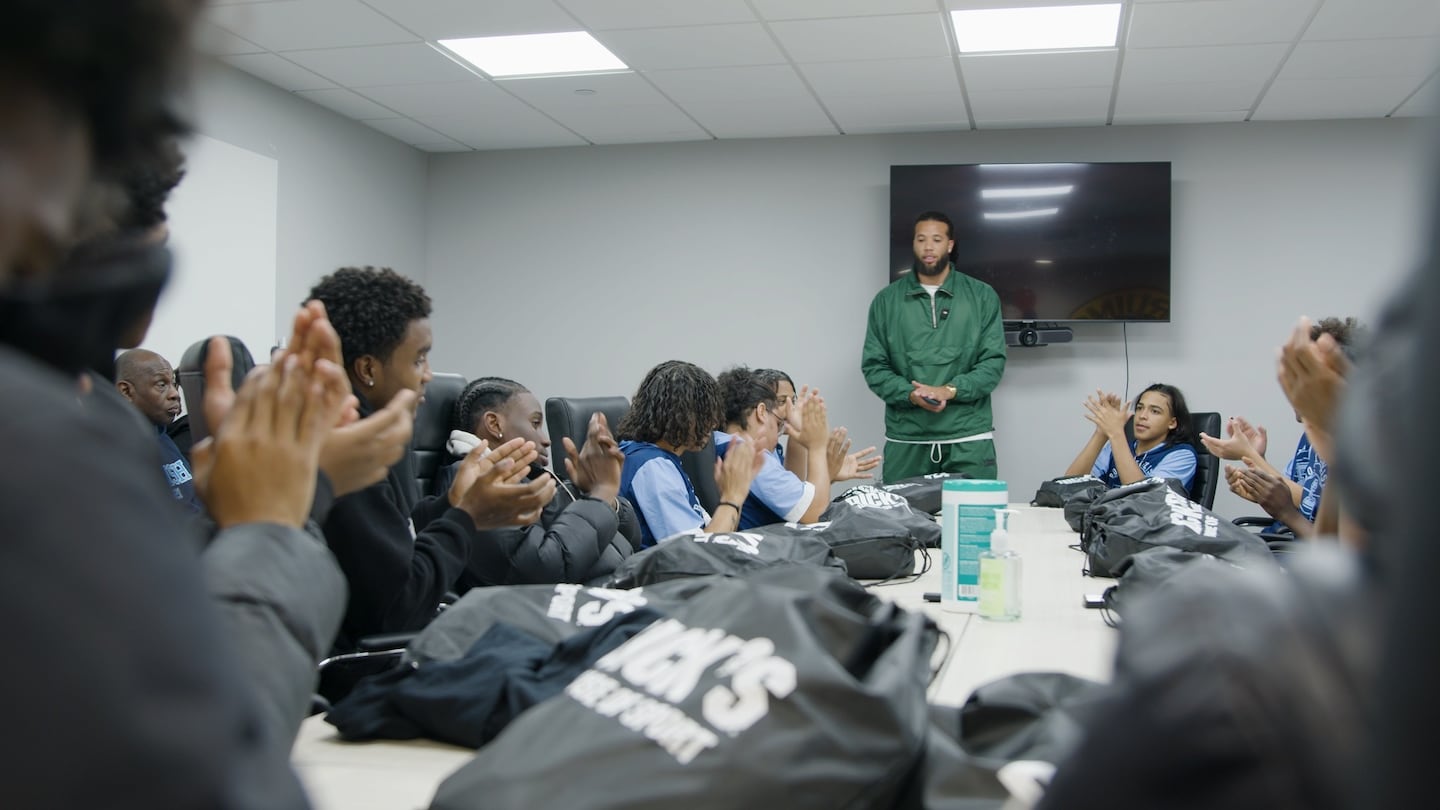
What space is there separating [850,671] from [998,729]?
19cm

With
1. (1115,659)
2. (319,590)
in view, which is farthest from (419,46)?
(1115,659)

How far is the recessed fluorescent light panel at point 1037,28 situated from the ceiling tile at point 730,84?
843mm

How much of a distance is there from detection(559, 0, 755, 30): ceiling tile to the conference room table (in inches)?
93.2

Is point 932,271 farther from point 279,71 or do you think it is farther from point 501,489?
point 501,489

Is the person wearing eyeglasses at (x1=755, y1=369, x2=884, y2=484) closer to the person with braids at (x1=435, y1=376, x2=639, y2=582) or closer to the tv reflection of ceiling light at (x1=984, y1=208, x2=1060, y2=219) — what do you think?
the person with braids at (x1=435, y1=376, x2=639, y2=582)

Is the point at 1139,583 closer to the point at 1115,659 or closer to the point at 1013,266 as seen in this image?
the point at 1115,659

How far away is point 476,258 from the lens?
6.68 m

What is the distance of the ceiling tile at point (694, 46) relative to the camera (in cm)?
441

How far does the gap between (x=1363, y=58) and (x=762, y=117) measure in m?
2.69

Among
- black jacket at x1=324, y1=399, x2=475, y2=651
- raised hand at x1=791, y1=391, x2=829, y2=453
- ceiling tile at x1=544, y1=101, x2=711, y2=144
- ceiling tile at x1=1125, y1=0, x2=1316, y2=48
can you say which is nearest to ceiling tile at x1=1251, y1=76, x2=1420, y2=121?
ceiling tile at x1=1125, y1=0, x2=1316, y2=48

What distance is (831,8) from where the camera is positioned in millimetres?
4137

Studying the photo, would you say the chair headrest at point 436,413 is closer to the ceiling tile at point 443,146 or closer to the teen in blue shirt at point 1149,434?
the teen in blue shirt at point 1149,434

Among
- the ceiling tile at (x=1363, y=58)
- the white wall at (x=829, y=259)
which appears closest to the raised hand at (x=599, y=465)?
the ceiling tile at (x=1363, y=58)

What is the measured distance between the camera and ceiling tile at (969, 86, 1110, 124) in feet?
17.1
